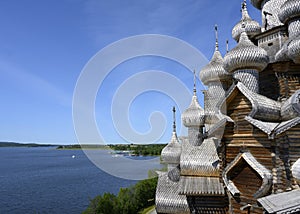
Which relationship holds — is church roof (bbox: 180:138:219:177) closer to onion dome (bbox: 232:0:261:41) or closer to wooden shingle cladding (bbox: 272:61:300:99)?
wooden shingle cladding (bbox: 272:61:300:99)

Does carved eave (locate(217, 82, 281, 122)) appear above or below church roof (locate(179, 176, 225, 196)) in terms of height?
above

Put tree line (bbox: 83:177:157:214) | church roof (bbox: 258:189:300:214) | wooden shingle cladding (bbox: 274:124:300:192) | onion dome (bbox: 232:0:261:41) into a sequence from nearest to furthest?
1. church roof (bbox: 258:189:300:214)
2. wooden shingle cladding (bbox: 274:124:300:192)
3. onion dome (bbox: 232:0:261:41)
4. tree line (bbox: 83:177:157:214)

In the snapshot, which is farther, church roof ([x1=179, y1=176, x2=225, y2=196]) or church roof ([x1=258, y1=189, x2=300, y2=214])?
church roof ([x1=179, y1=176, x2=225, y2=196])

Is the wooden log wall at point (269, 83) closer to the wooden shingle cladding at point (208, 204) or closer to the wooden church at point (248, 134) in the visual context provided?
the wooden church at point (248, 134)

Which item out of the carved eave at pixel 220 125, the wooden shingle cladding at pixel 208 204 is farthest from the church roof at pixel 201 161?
the carved eave at pixel 220 125

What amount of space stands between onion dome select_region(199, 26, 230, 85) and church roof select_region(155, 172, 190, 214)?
417cm

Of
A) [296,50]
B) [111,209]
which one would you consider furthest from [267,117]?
[111,209]

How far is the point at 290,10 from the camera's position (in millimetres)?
8328

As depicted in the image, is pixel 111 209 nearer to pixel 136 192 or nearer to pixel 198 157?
pixel 136 192

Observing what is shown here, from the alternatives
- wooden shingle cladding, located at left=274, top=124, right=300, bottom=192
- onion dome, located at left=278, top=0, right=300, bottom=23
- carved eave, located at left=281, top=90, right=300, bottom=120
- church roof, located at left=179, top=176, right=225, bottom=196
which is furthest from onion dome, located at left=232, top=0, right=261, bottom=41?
church roof, located at left=179, top=176, right=225, bottom=196

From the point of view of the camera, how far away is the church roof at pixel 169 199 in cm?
948

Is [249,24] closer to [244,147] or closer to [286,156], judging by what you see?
[244,147]

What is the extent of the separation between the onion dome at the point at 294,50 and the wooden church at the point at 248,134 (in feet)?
0.08

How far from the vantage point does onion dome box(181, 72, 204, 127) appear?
10.2 metres
